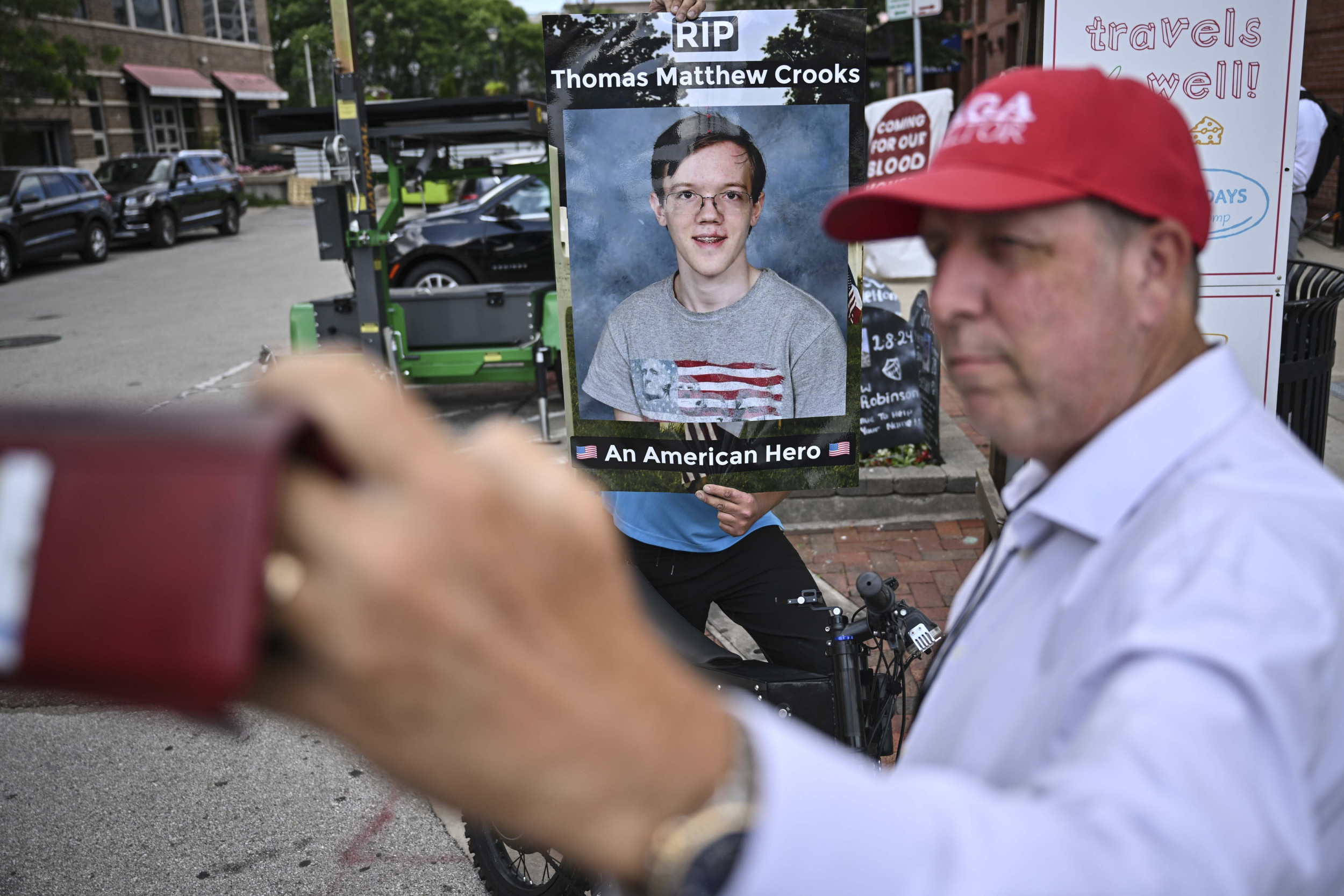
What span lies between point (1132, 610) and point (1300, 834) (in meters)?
0.19

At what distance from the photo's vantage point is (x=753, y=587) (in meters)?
3.09

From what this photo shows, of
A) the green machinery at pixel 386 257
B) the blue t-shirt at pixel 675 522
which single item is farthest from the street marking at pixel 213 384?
the blue t-shirt at pixel 675 522

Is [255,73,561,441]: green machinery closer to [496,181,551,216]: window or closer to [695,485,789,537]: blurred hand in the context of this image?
[496,181,551,216]: window

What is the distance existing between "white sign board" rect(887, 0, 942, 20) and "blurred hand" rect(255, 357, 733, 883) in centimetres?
1262

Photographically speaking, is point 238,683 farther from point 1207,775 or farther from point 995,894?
point 1207,775

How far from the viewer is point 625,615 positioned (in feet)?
2.14

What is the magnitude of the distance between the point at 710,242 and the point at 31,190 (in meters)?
19.6

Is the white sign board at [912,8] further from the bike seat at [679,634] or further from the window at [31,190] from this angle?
the window at [31,190]

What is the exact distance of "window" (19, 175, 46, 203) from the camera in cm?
1825

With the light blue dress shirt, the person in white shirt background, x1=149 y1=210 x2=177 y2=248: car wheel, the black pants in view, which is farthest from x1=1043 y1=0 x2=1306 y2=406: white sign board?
x1=149 y1=210 x2=177 y2=248: car wheel

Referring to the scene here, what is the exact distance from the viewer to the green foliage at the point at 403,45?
181 ft

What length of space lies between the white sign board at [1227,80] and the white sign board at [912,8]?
8.89m

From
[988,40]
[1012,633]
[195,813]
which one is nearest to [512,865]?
[195,813]

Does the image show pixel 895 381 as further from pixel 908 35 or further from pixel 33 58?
pixel 33 58
